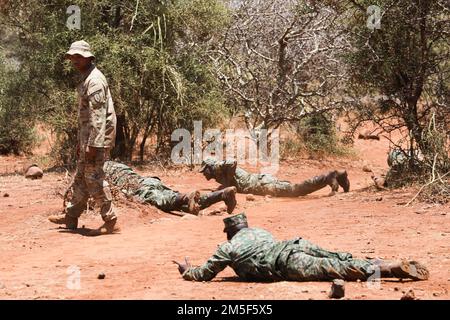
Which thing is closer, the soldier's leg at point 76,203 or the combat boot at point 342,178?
the soldier's leg at point 76,203

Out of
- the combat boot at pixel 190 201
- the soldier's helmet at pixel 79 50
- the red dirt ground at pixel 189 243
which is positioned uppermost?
the soldier's helmet at pixel 79 50

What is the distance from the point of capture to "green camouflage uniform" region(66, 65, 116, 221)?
801 centimetres

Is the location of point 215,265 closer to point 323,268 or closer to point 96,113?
point 323,268

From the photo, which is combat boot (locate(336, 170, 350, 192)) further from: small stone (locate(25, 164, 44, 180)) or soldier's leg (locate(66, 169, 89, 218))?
small stone (locate(25, 164, 44, 180))

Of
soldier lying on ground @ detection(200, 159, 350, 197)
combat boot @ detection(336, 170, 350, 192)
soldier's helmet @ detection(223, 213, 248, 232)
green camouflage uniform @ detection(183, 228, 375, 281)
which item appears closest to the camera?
green camouflage uniform @ detection(183, 228, 375, 281)

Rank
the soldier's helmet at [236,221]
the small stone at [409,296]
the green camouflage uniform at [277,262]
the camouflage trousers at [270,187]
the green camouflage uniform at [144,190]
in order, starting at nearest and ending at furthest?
1. the small stone at [409,296]
2. the green camouflage uniform at [277,262]
3. the soldier's helmet at [236,221]
4. the green camouflage uniform at [144,190]
5. the camouflage trousers at [270,187]

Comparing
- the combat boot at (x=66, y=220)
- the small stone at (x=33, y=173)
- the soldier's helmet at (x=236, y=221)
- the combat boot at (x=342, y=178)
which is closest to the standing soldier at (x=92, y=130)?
the combat boot at (x=66, y=220)

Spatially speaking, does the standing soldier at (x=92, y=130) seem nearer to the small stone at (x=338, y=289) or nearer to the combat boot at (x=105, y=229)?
the combat boot at (x=105, y=229)

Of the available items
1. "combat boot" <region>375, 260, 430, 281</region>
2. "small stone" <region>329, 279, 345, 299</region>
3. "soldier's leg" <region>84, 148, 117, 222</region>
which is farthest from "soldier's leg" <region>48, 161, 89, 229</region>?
"small stone" <region>329, 279, 345, 299</region>

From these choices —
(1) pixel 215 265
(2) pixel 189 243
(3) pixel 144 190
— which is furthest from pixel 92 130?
(1) pixel 215 265

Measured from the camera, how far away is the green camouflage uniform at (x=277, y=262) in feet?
18.7

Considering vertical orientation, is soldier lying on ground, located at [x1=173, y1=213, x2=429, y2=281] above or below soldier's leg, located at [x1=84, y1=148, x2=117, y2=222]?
below

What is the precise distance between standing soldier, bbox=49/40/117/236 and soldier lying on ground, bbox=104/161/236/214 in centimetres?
162
